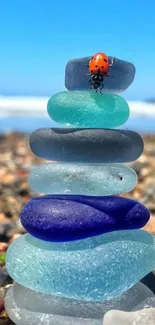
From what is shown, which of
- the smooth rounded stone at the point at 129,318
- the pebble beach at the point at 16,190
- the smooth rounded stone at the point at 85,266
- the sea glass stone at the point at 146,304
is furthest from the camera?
the pebble beach at the point at 16,190

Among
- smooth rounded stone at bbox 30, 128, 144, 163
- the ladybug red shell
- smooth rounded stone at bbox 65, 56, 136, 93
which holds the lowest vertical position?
smooth rounded stone at bbox 30, 128, 144, 163

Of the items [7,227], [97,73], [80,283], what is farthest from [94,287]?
[7,227]

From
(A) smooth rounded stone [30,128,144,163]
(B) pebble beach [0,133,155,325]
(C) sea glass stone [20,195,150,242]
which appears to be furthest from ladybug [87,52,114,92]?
(B) pebble beach [0,133,155,325]

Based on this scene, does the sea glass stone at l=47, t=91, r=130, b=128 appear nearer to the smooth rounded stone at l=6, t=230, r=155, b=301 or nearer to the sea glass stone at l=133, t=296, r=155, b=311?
the smooth rounded stone at l=6, t=230, r=155, b=301

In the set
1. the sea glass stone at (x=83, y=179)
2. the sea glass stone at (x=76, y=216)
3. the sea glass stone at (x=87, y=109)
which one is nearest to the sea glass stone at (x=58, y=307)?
the sea glass stone at (x=76, y=216)

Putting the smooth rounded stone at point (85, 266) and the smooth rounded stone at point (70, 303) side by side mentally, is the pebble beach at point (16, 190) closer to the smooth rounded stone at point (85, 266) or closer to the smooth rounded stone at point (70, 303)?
the smooth rounded stone at point (70, 303)

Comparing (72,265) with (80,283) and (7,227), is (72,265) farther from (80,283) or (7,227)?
(7,227)
